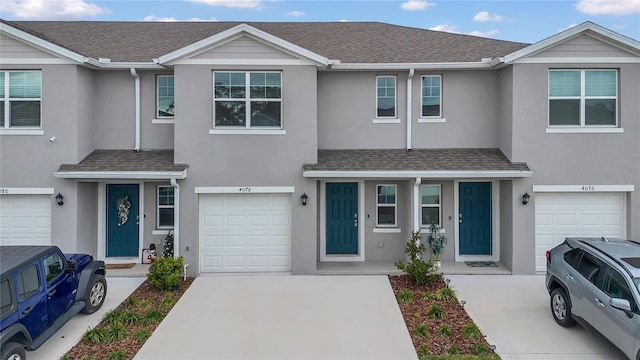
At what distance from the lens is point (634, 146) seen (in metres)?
12.2

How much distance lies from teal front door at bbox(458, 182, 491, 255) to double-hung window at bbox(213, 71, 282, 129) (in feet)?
18.9

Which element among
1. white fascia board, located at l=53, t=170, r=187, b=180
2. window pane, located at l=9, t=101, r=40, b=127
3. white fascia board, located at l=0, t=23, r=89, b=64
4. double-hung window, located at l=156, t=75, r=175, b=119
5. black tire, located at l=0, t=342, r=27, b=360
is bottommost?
black tire, located at l=0, t=342, r=27, b=360

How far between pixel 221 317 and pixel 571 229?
930cm

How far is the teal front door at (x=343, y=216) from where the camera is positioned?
13.6 m

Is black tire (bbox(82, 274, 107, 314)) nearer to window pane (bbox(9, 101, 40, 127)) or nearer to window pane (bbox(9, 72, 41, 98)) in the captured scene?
window pane (bbox(9, 101, 40, 127))

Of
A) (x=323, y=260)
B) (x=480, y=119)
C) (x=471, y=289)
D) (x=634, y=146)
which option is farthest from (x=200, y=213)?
(x=634, y=146)

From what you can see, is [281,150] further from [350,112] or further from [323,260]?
[323,260]

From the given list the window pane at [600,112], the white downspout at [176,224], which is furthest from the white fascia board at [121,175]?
the window pane at [600,112]

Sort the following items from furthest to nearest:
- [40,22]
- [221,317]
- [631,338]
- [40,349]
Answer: [40,22], [221,317], [40,349], [631,338]

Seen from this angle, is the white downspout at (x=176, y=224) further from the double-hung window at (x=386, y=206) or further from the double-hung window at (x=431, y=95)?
the double-hung window at (x=431, y=95)

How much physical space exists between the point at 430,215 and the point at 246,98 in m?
6.15

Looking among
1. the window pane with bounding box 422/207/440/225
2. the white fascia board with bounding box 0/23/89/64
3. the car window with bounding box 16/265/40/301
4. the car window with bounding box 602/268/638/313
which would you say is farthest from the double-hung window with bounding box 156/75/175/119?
the car window with bounding box 602/268/638/313

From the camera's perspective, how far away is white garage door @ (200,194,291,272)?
12539 mm

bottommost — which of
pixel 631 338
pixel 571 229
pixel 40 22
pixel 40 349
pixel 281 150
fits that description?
pixel 40 349
